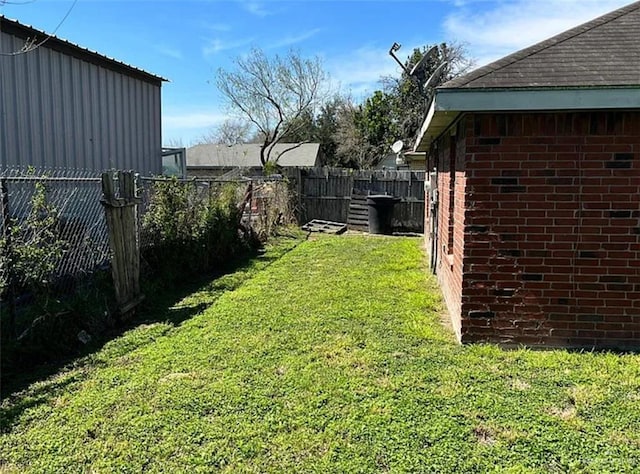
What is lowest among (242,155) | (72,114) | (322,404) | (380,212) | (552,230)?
(322,404)

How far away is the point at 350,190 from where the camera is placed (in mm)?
15508

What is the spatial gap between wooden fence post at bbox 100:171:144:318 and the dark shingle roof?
11.9 feet

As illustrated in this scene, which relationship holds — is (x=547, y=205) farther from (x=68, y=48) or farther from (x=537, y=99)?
(x=68, y=48)

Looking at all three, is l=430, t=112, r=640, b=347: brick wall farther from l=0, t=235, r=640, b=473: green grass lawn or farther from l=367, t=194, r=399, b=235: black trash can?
l=367, t=194, r=399, b=235: black trash can

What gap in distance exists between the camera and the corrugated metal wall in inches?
262

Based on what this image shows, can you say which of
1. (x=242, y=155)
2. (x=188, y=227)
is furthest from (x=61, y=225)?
(x=242, y=155)

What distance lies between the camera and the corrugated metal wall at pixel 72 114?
262 inches

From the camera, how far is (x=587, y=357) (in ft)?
13.6

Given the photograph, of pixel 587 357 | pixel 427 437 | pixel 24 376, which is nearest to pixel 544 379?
pixel 587 357

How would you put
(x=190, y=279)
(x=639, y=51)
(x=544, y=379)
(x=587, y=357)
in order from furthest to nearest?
(x=190, y=279) → (x=639, y=51) → (x=587, y=357) → (x=544, y=379)

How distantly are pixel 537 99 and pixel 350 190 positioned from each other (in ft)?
37.8

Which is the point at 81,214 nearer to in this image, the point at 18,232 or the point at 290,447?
the point at 18,232

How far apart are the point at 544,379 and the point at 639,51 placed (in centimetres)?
310

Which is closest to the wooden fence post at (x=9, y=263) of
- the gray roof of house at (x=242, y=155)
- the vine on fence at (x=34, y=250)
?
the vine on fence at (x=34, y=250)
